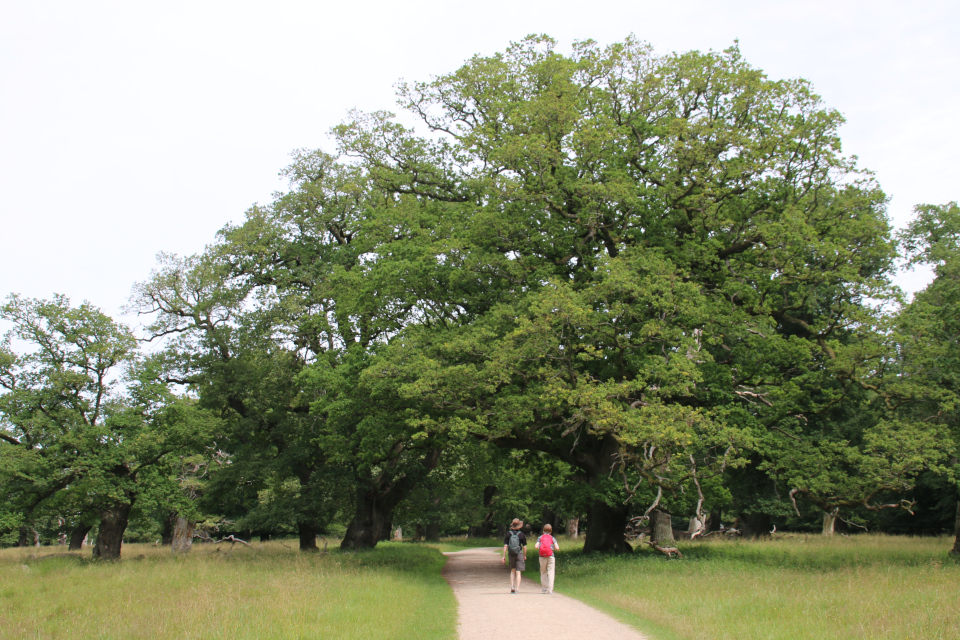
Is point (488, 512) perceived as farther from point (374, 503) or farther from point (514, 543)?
point (514, 543)

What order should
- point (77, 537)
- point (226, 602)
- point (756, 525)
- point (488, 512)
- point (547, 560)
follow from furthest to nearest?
1. point (488, 512)
2. point (77, 537)
3. point (756, 525)
4. point (547, 560)
5. point (226, 602)

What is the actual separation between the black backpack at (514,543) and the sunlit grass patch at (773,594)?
1.43 metres

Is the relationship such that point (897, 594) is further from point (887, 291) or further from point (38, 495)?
point (38, 495)

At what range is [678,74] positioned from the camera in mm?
20422

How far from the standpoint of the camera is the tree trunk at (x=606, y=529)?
861 inches

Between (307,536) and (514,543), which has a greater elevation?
(514,543)

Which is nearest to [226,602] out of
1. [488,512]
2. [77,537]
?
[77,537]

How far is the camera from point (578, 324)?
16.9 meters

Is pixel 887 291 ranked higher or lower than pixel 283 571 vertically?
higher

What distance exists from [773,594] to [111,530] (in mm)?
22277

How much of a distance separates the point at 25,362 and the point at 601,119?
21.0m

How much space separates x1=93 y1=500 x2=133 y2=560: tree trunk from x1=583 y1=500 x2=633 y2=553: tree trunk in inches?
643

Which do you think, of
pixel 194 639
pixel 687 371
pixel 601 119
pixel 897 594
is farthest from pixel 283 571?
pixel 601 119

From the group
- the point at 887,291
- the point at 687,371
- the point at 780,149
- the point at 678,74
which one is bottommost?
the point at 687,371
